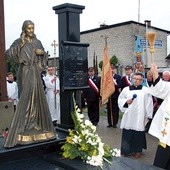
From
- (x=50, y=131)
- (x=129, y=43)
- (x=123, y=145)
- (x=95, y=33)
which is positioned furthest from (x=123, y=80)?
(x=95, y=33)

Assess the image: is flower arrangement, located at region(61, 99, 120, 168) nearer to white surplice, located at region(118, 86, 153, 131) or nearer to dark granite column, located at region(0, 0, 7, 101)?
white surplice, located at region(118, 86, 153, 131)

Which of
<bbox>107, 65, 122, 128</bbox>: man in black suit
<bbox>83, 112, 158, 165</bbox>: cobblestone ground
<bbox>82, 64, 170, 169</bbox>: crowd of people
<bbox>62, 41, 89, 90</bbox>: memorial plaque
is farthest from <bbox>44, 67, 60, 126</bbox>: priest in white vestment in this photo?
<bbox>62, 41, 89, 90</bbox>: memorial plaque

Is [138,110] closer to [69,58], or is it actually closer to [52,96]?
[69,58]

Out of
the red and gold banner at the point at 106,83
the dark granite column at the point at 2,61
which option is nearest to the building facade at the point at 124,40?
the red and gold banner at the point at 106,83

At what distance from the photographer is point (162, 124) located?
507 centimetres

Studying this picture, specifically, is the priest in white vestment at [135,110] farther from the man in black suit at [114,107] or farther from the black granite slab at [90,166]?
the man in black suit at [114,107]

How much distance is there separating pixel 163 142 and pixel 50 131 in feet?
5.53

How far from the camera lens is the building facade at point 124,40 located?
28141 mm

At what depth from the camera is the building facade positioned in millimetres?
28141

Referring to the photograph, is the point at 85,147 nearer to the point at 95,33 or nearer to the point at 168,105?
the point at 168,105

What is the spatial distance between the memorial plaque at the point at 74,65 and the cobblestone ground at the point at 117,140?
208 centimetres

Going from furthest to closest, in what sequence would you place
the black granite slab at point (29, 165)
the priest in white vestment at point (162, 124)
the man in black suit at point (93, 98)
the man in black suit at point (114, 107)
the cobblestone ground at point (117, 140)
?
the man in black suit at point (93, 98), the man in black suit at point (114, 107), the cobblestone ground at point (117, 140), the priest in white vestment at point (162, 124), the black granite slab at point (29, 165)

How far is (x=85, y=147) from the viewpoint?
→ 14.6ft

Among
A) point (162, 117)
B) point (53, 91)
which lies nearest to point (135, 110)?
point (162, 117)
